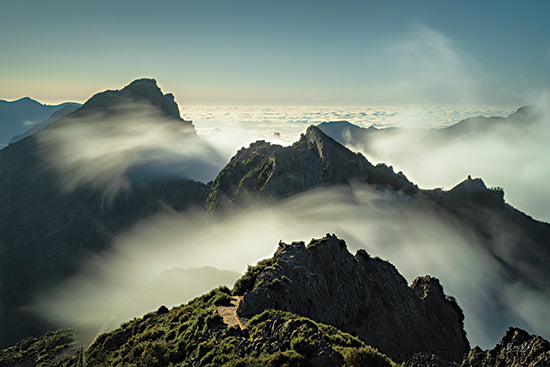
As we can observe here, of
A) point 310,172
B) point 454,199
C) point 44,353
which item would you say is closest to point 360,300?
point 44,353

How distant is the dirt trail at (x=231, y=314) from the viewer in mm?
31484

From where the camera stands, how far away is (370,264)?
52188 millimetres

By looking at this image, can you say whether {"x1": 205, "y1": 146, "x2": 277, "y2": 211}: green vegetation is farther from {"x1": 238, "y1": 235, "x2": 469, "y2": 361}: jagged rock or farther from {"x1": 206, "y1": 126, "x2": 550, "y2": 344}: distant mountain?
{"x1": 238, "y1": 235, "x2": 469, "y2": 361}: jagged rock

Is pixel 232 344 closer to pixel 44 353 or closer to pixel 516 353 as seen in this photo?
pixel 516 353

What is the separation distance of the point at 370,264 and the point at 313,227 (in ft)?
339

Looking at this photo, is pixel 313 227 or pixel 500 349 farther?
pixel 313 227

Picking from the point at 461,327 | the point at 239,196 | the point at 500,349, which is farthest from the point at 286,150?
the point at 500,349

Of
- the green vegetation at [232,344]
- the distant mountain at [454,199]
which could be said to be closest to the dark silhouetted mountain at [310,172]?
the distant mountain at [454,199]

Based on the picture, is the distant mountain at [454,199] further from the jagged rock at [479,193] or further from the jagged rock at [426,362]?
the jagged rock at [426,362]

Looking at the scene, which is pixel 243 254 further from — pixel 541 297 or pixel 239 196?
pixel 541 297

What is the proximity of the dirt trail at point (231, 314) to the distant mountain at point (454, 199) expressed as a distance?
9396cm

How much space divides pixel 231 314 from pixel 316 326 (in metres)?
13.3

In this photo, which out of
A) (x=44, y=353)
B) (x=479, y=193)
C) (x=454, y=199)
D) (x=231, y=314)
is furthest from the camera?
(x=454, y=199)

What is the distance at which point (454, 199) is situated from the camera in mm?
140875
